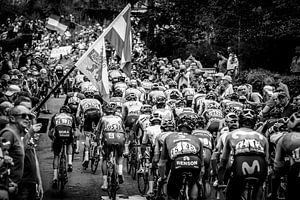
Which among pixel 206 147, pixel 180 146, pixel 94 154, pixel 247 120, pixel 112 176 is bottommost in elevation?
pixel 112 176

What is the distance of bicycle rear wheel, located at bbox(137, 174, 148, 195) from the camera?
14891 mm

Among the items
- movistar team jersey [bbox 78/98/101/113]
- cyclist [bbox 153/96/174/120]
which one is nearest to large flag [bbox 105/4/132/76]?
cyclist [bbox 153/96/174/120]

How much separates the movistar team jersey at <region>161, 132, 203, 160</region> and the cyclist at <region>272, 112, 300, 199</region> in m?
1.27

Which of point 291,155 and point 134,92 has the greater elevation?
point 134,92

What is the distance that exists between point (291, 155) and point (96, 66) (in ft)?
19.3

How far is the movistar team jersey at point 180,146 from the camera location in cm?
997

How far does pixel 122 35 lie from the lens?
15773 mm

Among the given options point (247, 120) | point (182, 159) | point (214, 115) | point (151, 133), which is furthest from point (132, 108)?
point (247, 120)

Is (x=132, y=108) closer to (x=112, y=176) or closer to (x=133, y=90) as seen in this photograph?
(x=133, y=90)

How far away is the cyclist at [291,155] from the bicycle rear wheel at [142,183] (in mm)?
5626

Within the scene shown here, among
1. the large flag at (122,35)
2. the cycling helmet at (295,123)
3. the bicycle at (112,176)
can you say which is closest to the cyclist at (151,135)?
the bicycle at (112,176)

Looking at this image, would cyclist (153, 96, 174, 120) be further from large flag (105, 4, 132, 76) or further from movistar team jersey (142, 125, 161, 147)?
movistar team jersey (142, 125, 161, 147)

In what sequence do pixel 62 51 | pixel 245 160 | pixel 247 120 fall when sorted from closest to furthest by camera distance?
pixel 245 160
pixel 247 120
pixel 62 51

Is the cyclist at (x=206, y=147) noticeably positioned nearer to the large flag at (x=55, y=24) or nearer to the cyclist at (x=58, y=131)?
the cyclist at (x=58, y=131)
